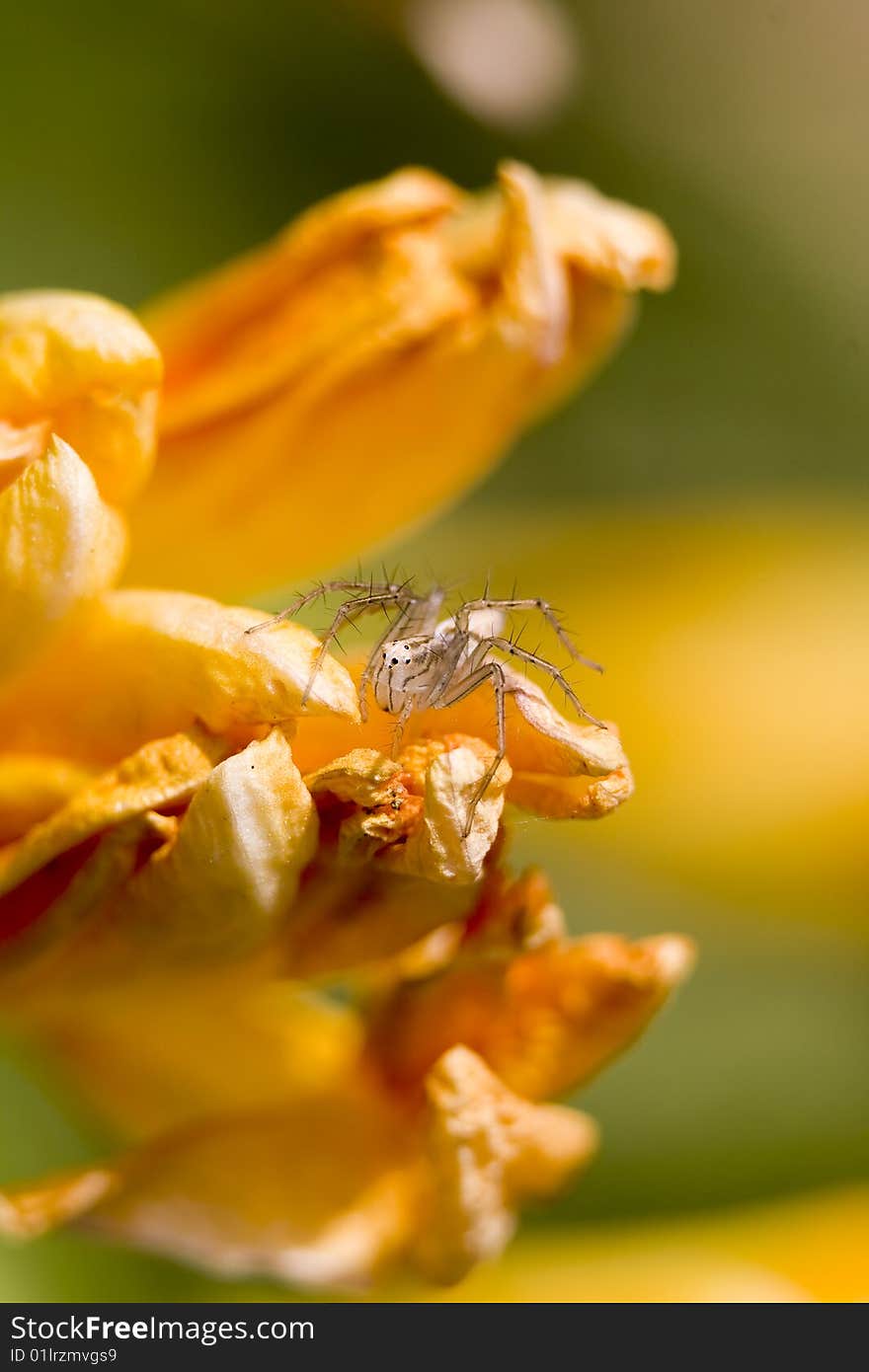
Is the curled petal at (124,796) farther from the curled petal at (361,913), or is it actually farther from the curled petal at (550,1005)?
the curled petal at (550,1005)

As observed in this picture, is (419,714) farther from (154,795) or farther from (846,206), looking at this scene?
(846,206)

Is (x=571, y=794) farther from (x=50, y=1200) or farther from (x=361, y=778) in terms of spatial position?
(x=50, y=1200)

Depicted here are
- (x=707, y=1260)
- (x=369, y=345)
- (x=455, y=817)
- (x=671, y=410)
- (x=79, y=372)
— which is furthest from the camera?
(x=671, y=410)

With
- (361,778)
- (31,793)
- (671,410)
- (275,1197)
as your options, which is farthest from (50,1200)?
(671,410)

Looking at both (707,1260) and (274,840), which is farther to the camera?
(707,1260)

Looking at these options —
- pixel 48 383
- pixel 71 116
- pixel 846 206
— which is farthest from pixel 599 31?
pixel 48 383

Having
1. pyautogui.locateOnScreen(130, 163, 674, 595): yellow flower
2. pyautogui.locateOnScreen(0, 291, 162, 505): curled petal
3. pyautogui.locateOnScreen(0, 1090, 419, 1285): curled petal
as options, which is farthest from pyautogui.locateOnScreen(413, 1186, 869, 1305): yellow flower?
pyautogui.locateOnScreen(0, 291, 162, 505): curled petal
